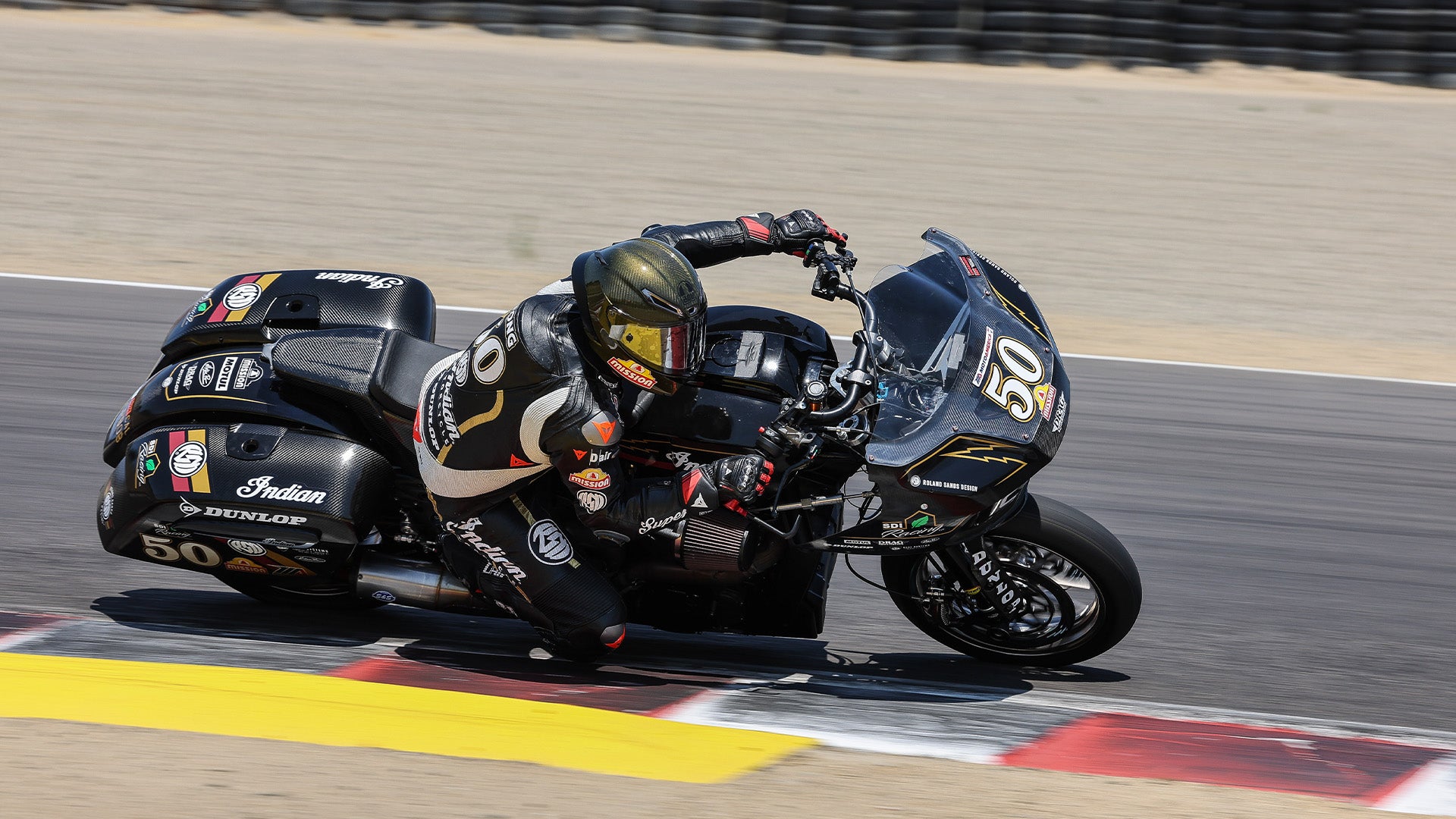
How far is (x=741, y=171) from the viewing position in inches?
467

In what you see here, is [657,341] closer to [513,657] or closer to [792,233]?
[792,233]

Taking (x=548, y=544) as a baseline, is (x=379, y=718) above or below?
below

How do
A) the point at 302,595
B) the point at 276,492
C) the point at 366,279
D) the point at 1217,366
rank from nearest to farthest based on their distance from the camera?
1. the point at 276,492
2. the point at 302,595
3. the point at 366,279
4. the point at 1217,366

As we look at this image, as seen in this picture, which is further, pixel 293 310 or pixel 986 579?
pixel 293 310

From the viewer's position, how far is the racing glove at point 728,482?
12.0 feet

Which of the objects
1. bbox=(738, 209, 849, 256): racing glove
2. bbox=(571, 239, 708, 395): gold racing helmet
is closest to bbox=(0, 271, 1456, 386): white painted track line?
bbox=(738, 209, 849, 256): racing glove

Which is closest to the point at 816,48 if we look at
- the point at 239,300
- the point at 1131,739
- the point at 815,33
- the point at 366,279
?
the point at 815,33

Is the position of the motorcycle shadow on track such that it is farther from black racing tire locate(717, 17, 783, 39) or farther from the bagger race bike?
black racing tire locate(717, 17, 783, 39)

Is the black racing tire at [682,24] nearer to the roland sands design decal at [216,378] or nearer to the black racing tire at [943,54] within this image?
the black racing tire at [943,54]

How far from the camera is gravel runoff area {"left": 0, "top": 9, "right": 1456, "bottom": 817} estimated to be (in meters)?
9.27

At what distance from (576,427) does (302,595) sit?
5.25ft

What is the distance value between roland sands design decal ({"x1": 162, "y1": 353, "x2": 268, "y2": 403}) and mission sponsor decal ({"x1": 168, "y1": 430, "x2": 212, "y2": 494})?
0.53 ft

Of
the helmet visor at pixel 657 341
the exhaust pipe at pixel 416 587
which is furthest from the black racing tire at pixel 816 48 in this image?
the helmet visor at pixel 657 341

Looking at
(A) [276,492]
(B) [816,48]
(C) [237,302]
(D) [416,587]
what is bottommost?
(D) [416,587]
